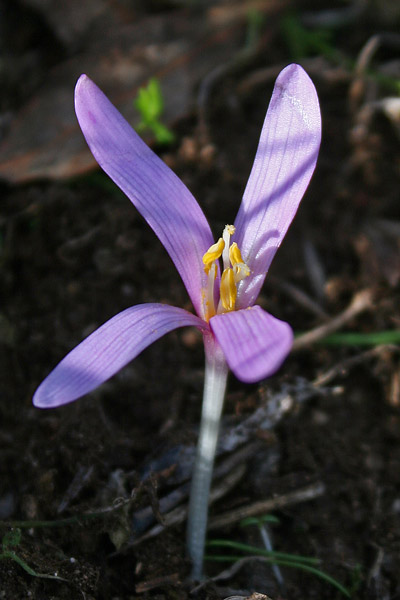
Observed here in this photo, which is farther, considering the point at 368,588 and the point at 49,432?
the point at 49,432

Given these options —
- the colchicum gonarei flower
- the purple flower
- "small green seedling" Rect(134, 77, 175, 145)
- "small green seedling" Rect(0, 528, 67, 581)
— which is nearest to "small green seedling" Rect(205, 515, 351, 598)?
the colchicum gonarei flower

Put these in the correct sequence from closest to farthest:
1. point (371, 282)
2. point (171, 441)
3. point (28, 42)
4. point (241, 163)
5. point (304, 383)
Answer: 1. point (171, 441)
2. point (304, 383)
3. point (371, 282)
4. point (241, 163)
5. point (28, 42)

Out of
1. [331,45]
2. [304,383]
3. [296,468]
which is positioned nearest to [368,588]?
[296,468]

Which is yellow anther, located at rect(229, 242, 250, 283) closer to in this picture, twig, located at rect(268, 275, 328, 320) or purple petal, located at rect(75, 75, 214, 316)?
purple petal, located at rect(75, 75, 214, 316)

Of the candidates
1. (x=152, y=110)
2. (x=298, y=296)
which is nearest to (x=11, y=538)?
(x=298, y=296)

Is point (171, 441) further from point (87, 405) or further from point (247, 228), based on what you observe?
point (247, 228)

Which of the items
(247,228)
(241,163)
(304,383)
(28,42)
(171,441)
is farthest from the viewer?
(28,42)

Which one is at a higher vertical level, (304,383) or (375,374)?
(304,383)
